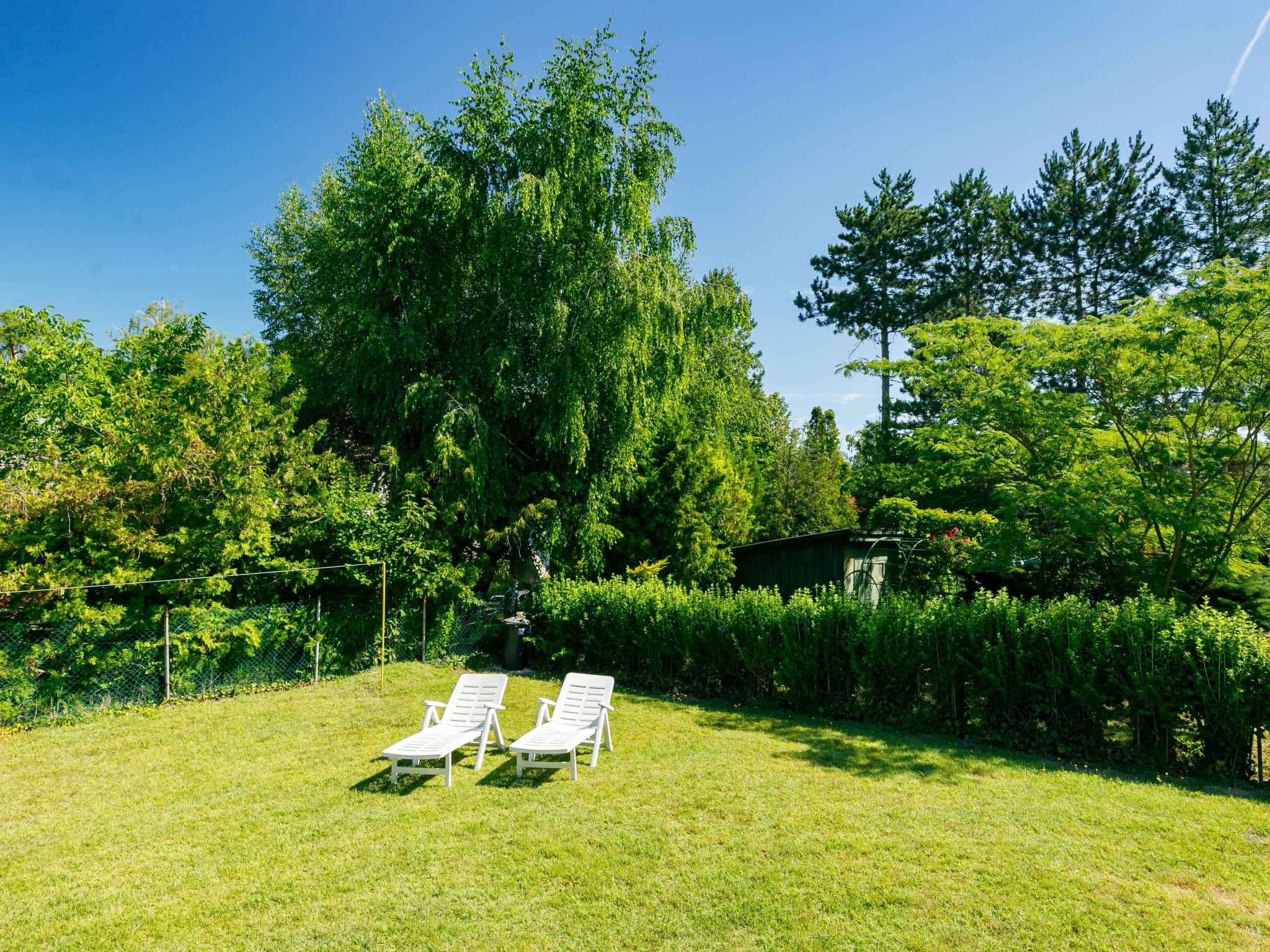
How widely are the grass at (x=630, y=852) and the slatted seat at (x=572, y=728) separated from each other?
209mm

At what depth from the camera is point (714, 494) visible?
16641mm

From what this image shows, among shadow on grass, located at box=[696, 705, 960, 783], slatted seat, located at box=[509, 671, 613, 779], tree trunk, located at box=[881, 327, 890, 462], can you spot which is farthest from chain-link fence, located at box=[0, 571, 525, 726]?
tree trunk, located at box=[881, 327, 890, 462]

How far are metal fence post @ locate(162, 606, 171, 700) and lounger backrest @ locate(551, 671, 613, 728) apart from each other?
610 centimetres

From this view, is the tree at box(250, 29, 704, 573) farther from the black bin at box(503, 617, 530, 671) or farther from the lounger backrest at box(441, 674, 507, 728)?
the lounger backrest at box(441, 674, 507, 728)

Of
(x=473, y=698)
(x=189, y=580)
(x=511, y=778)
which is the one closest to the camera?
(x=511, y=778)

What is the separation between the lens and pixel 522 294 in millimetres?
13672

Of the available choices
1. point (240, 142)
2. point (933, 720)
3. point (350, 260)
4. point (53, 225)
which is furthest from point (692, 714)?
point (53, 225)

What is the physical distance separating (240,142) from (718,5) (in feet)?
34.7

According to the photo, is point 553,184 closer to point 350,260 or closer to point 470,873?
point 350,260

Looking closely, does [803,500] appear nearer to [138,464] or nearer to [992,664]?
[992,664]

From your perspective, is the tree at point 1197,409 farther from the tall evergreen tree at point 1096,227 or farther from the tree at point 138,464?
the tall evergreen tree at point 1096,227

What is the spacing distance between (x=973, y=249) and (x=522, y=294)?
19174mm

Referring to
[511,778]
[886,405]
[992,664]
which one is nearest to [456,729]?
→ [511,778]

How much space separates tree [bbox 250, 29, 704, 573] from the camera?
13.2 meters
